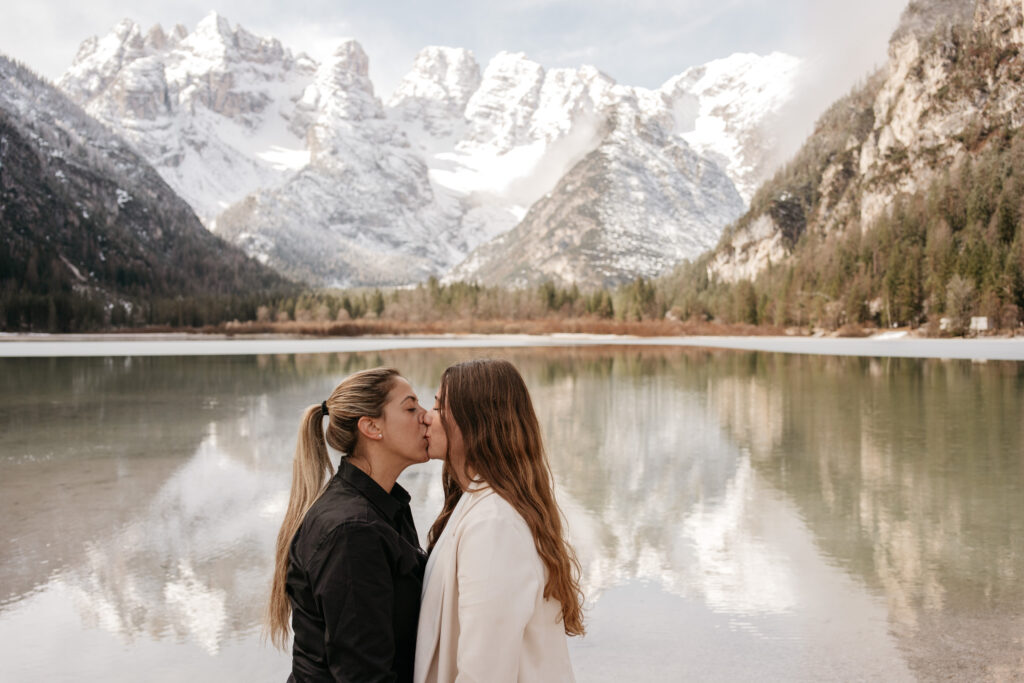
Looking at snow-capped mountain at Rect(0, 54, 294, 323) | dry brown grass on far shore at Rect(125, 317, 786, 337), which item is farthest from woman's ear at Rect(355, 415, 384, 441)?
snow-capped mountain at Rect(0, 54, 294, 323)

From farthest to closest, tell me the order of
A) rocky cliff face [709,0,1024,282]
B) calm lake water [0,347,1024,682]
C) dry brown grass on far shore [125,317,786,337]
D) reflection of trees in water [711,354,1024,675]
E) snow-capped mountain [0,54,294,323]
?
snow-capped mountain [0,54,294,323], rocky cliff face [709,0,1024,282], dry brown grass on far shore [125,317,786,337], reflection of trees in water [711,354,1024,675], calm lake water [0,347,1024,682]

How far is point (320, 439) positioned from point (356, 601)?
0.74m

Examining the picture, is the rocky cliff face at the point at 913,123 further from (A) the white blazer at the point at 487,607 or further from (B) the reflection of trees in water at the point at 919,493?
(A) the white blazer at the point at 487,607

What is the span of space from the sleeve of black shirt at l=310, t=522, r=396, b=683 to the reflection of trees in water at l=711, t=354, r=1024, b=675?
4.77 metres

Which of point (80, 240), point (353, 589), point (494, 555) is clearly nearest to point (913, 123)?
point (494, 555)

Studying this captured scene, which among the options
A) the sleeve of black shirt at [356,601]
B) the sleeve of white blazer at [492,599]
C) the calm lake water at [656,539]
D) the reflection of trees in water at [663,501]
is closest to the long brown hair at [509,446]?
the sleeve of white blazer at [492,599]

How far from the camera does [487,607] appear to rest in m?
2.38

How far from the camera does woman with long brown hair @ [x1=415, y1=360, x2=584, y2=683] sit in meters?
2.39

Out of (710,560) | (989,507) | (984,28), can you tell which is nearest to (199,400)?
(710,560)

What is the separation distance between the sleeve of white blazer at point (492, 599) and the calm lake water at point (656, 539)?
3560mm

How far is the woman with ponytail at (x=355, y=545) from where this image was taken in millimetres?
2518

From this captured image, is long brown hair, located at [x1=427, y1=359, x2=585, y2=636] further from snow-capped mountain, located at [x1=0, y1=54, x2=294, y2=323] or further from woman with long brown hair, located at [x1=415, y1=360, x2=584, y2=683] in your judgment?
snow-capped mountain, located at [x1=0, y1=54, x2=294, y2=323]

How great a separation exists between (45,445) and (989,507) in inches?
606

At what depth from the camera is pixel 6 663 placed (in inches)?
228
